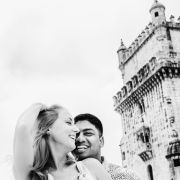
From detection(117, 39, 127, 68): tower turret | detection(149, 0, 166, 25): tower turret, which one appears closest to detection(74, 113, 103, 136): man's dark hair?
detection(149, 0, 166, 25): tower turret

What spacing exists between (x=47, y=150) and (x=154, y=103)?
23.1 meters

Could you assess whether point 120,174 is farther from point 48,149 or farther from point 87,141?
point 48,149

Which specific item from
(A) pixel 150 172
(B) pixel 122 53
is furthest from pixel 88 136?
(B) pixel 122 53

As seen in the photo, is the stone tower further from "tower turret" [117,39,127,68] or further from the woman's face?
the woman's face

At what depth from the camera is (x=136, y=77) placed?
27.2 meters

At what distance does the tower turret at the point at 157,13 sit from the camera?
2562cm

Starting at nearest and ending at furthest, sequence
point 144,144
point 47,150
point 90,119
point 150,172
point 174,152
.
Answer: point 47,150 → point 90,119 → point 174,152 → point 144,144 → point 150,172

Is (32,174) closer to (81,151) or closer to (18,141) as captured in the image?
(18,141)

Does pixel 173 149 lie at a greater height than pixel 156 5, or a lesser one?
lesser

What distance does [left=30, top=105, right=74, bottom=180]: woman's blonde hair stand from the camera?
185 cm

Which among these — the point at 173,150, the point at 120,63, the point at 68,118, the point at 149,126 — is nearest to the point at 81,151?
the point at 68,118

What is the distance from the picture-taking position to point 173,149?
73.4 feet

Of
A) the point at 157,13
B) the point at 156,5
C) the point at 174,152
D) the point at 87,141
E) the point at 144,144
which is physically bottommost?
the point at 87,141

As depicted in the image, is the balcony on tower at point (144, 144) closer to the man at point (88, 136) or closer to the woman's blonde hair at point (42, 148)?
the man at point (88, 136)
